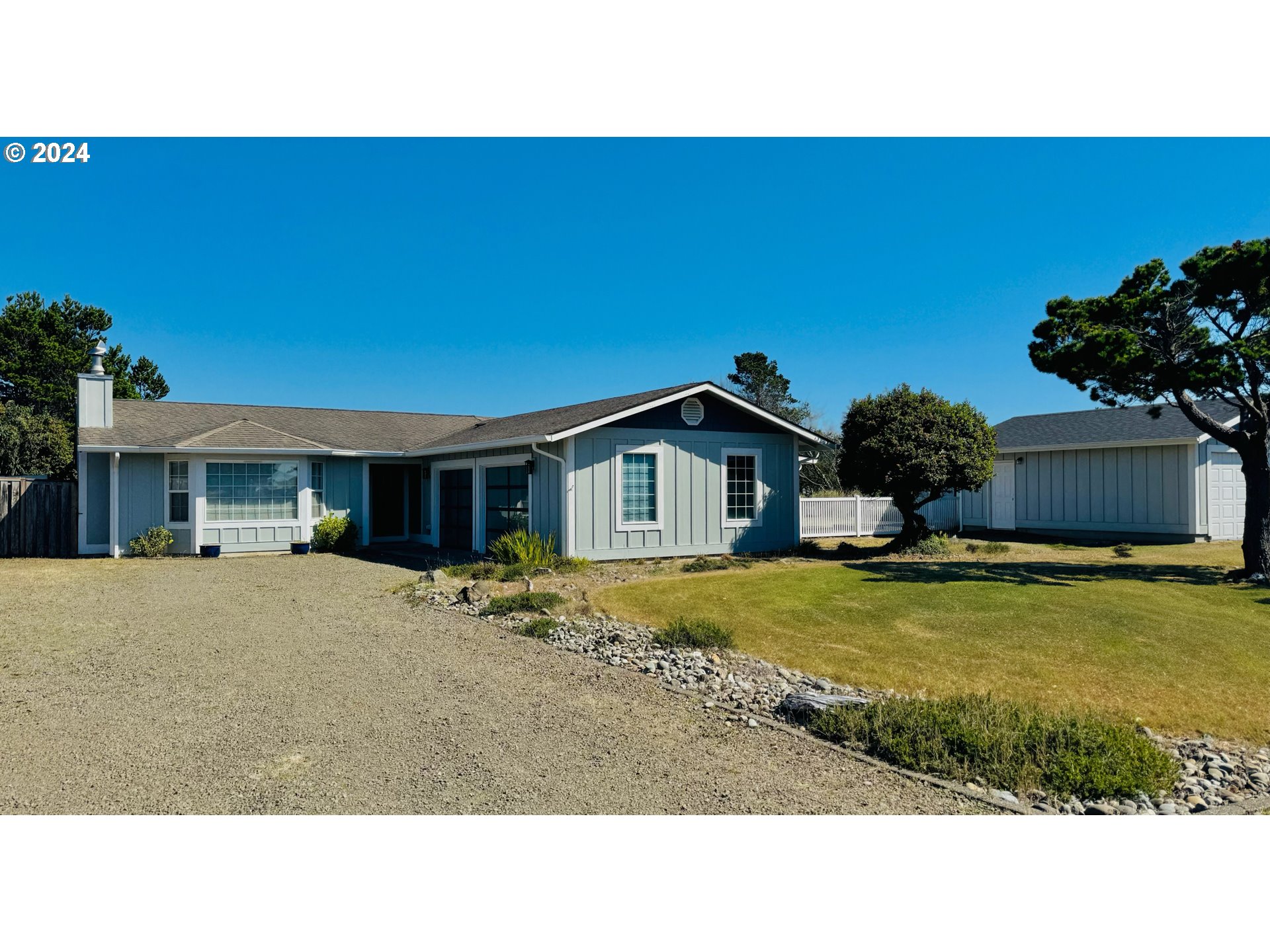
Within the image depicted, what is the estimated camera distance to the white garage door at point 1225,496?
776 inches

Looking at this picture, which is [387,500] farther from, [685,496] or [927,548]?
[927,548]

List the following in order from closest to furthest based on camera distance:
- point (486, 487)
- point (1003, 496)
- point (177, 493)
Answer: point (486, 487)
point (177, 493)
point (1003, 496)

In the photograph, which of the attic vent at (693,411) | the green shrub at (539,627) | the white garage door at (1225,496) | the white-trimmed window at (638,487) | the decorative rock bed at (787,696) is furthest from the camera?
the white garage door at (1225,496)

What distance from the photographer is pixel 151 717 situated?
578 centimetres

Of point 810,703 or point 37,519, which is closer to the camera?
point 810,703

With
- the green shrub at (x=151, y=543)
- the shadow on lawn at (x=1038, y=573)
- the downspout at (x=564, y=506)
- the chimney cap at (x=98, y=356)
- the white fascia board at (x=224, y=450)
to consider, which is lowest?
the shadow on lawn at (x=1038, y=573)

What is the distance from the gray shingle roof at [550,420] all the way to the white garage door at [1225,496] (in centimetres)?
1412

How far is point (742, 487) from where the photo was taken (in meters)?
17.0

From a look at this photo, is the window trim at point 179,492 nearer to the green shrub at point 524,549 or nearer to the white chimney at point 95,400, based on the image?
the white chimney at point 95,400

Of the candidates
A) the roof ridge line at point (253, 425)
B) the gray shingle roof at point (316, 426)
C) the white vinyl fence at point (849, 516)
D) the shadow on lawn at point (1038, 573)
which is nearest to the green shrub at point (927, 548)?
the shadow on lawn at point (1038, 573)

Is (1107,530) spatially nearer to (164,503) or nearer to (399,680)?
(399,680)

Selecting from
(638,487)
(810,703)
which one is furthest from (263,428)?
(810,703)

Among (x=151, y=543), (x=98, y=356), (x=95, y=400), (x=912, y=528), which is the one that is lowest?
(x=151, y=543)

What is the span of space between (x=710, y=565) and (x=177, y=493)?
1221cm
